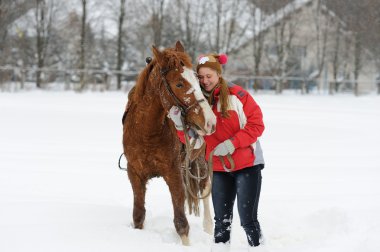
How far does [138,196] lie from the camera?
4.26m

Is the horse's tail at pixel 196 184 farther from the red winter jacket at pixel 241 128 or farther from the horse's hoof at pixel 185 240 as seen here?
the red winter jacket at pixel 241 128

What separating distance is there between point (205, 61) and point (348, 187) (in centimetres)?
397

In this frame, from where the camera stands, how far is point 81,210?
454 cm

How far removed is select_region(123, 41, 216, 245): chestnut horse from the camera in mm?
3404

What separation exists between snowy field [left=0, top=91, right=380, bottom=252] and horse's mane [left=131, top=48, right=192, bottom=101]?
1199 millimetres

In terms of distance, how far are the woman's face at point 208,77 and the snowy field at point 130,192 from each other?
130 centimetres

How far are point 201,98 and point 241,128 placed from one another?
1.35ft

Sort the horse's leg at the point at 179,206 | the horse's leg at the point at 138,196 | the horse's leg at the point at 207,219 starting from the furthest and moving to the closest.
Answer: the horse's leg at the point at 207,219 → the horse's leg at the point at 138,196 → the horse's leg at the point at 179,206

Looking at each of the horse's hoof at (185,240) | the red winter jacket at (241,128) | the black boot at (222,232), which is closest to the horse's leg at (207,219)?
the horse's hoof at (185,240)

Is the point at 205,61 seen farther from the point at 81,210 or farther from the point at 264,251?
the point at 81,210

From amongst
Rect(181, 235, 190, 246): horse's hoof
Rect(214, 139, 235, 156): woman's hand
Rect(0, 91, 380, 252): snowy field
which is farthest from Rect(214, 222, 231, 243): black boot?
Rect(214, 139, 235, 156): woman's hand

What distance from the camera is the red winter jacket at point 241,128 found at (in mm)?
3369

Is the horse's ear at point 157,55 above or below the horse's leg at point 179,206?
above

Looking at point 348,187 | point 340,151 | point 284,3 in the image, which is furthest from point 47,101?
point 284,3
